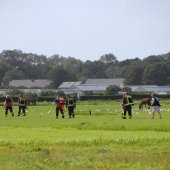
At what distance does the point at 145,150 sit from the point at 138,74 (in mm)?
152638

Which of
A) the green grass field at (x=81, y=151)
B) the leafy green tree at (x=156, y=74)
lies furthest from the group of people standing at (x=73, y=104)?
the leafy green tree at (x=156, y=74)

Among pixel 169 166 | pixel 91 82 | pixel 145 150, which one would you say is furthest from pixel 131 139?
pixel 91 82

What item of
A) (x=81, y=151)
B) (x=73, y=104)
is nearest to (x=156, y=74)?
(x=73, y=104)

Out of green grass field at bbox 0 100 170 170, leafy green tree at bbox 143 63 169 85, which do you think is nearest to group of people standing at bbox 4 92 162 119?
green grass field at bbox 0 100 170 170

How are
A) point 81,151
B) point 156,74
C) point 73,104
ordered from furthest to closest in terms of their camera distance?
point 156,74 < point 73,104 < point 81,151

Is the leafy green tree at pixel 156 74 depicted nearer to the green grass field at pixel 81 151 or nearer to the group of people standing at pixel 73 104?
the group of people standing at pixel 73 104

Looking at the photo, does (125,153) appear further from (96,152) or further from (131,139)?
(131,139)

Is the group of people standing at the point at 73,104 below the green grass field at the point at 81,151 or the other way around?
the other way around

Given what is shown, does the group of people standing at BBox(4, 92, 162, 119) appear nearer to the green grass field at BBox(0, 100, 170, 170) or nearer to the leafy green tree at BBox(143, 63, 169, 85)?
the green grass field at BBox(0, 100, 170, 170)

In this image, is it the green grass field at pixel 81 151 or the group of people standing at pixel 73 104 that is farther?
the group of people standing at pixel 73 104

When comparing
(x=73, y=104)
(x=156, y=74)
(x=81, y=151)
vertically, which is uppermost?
(x=156, y=74)

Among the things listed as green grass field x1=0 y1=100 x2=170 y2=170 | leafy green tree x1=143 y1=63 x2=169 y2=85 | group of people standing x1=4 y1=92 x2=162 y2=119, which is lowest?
green grass field x1=0 y1=100 x2=170 y2=170

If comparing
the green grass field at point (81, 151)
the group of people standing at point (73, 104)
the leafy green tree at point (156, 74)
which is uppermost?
the leafy green tree at point (156, 74)

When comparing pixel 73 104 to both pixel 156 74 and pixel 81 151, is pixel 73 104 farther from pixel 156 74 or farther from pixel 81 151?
pixel 156 74
